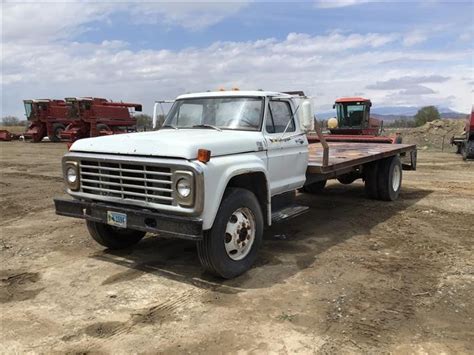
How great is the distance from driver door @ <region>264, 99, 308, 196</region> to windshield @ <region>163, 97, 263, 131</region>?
18 centimetres

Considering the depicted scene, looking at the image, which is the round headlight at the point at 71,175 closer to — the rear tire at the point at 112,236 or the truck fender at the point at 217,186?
the rear tire at the point at 112,236

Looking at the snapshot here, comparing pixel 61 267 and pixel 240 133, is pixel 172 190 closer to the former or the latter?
pixel 240 133

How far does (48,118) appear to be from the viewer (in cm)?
3278

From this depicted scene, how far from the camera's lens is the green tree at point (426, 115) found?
50625 mm

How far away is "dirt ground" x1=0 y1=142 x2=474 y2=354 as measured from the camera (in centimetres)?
396

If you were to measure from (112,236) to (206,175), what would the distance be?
2186 millimetres

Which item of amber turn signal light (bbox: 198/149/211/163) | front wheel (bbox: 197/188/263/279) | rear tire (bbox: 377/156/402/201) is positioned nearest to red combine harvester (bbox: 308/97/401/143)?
rear tire (bbox: 377/156/402/201)

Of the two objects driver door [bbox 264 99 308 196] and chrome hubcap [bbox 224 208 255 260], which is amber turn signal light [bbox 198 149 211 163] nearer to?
chrome hubcap [bbox 224 208 255 260]

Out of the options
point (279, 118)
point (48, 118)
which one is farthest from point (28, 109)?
point (279, 118)

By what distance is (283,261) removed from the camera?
19.6 feet

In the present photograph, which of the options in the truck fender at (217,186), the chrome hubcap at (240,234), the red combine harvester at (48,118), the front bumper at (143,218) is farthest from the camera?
the red combine harvester at (48,118)

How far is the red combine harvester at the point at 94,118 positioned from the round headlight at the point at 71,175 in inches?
935

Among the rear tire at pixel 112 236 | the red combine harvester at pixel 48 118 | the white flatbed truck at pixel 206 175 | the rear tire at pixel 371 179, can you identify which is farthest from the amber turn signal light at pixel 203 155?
the red combine harvester at pixel 48 118

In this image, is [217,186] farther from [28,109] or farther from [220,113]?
[28,109]
